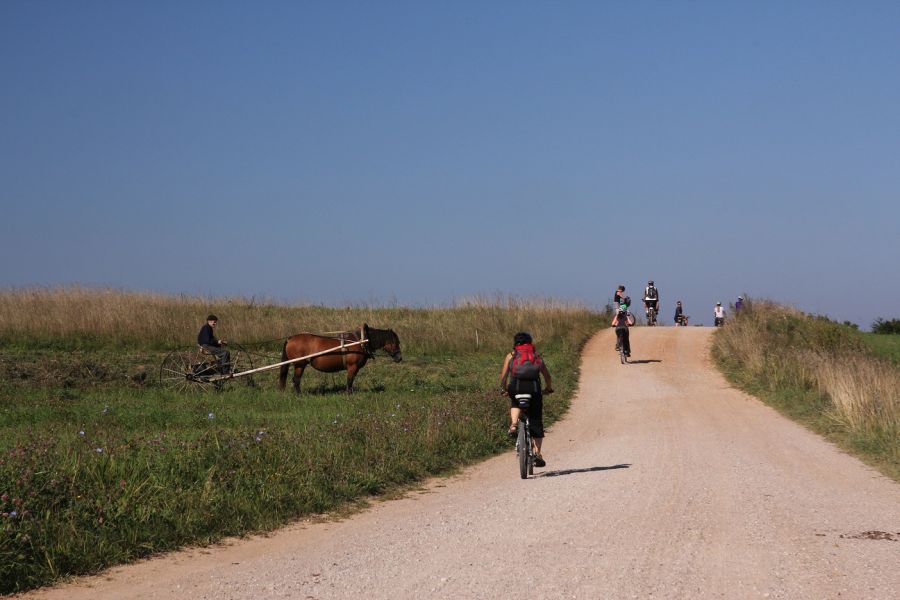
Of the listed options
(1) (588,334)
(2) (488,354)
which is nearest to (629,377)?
(2) (488,354)

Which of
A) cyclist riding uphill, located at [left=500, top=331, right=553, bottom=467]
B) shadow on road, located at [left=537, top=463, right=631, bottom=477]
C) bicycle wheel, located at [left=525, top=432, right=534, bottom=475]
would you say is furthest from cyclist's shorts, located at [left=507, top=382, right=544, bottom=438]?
shadow on road, located at [left=537, top=463, right=631, bottom=477]

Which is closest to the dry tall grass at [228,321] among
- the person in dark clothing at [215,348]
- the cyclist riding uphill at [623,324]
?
the cyclist riding uphill at [623,324]

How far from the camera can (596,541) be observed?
324 inches

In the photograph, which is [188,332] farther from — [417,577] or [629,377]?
[417,577]

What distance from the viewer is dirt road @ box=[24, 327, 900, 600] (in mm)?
6852

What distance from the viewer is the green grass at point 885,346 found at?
33450mm

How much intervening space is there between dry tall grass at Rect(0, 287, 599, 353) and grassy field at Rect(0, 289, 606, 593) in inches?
3.9

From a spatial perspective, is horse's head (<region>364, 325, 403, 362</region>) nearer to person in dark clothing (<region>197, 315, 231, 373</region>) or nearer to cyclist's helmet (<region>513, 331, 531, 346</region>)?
person in dark clothing (<region>197, 315, 231, 373</region>)

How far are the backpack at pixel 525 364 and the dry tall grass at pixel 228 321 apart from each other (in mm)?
19864

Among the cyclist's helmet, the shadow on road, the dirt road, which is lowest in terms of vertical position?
the shadow on road

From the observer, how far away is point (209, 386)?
20906mm

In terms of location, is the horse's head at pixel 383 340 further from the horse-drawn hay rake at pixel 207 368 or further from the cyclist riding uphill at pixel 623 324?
the cyclist riding uphill at pixel 623 324

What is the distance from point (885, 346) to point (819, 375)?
17372mm

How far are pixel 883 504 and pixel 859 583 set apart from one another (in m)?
4.27
